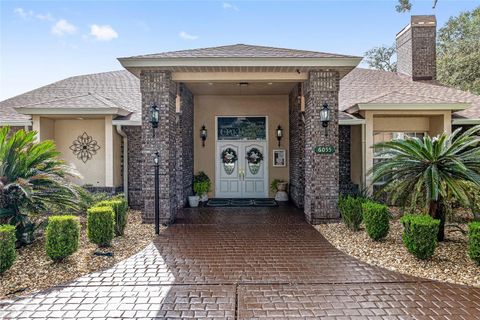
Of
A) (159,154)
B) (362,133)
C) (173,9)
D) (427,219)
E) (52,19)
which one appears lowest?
(427,219)

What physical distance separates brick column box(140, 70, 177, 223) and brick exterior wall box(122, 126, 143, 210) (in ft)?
7.29

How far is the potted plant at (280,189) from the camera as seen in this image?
10.9 m

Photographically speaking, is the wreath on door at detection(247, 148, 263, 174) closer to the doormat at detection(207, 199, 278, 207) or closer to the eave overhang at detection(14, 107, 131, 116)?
the doormat at detection(207, 199, 278, 207)

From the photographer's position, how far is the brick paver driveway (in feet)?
11.2

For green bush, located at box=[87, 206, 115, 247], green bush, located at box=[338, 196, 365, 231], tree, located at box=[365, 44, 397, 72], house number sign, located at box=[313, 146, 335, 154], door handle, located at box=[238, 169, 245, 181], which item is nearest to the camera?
green bush, located at box=[87, 206, 115, 247]

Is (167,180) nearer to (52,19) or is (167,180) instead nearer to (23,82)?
(52,19)

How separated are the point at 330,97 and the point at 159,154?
4.30 m

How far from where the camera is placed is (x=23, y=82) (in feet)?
39.7

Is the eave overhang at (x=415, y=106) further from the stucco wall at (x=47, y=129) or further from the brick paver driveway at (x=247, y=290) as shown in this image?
the stucco wall at (x=47, y=129)

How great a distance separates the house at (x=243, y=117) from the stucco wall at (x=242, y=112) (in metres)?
0.04

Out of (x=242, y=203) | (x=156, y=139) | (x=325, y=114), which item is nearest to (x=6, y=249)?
(x=156, y=139)

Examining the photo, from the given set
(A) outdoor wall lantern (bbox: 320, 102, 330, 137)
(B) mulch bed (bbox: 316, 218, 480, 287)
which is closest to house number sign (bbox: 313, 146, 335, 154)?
(A) outdoor wall lantern (bbox: 320, 102, 330, 137)

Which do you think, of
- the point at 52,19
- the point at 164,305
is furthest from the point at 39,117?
the point at 164,305

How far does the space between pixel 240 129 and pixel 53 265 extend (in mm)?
7867
